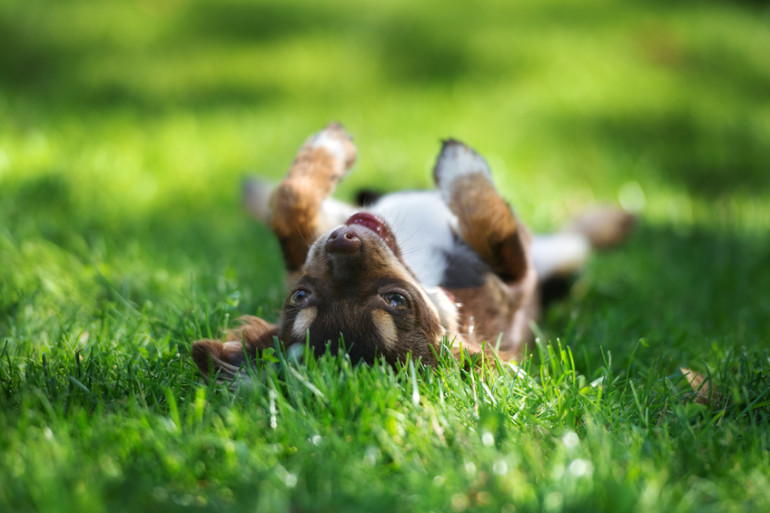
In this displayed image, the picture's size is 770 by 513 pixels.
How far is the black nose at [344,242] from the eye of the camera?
3055mm

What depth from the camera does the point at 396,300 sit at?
314cm

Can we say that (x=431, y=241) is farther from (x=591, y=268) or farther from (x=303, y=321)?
(x=591, y=268)

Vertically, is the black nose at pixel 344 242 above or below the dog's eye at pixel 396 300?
above

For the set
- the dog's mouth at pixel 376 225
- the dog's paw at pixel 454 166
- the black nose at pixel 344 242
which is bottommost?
the dog's mouth at pixel 376 225

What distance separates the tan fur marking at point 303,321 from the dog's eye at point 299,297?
60 mm

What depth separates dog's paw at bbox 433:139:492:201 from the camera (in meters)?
4.17

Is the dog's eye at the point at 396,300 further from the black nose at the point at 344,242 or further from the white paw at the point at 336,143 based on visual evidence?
the white paw at the point at 336,143

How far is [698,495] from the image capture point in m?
2.26

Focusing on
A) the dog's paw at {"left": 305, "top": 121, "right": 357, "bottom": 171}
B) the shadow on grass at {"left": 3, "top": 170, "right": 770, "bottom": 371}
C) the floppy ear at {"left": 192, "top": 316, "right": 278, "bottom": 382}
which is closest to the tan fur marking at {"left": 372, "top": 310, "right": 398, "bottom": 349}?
the floppy ear at {"left": 192, "top": 316, "right": 278, "bottom": 382}

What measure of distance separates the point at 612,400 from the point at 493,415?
2.34 feet

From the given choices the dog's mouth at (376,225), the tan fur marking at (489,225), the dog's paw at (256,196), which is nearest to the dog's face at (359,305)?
the dog's mouth at (376,225)

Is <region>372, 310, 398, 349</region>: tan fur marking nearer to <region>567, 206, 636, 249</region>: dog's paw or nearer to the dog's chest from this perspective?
the dog's chest

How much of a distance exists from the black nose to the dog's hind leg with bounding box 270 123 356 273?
2.64ft

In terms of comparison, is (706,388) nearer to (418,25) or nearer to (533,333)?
(533,333)
